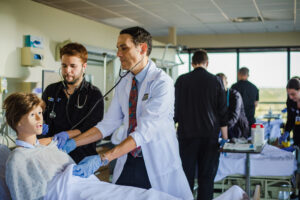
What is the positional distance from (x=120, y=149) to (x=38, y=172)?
0.35 m

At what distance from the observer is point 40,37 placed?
13.9 feet

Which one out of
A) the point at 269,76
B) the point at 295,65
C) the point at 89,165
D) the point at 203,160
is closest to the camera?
the point at 89,165

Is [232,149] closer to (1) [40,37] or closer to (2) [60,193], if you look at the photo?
(2) [60,193]

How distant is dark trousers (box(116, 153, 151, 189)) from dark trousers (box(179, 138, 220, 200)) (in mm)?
1284

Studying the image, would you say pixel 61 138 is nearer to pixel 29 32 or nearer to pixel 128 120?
pixel 128 120

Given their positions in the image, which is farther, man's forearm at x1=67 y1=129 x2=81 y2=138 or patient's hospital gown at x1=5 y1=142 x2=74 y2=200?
man's forearm at x1=67 y1=129 x2=81 y2=138

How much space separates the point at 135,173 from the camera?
1.79m

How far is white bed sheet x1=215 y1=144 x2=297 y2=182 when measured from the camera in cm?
328

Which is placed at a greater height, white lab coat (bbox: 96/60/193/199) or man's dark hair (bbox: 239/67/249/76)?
man's dark hair (bbox: 239/67/249/76)

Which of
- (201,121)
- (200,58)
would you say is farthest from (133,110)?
(200,58)

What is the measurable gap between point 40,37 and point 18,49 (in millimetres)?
322

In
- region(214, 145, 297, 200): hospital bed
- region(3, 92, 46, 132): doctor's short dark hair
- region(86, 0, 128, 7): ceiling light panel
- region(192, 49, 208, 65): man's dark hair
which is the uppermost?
region(86, 0, 128, 7): ceiling light panel

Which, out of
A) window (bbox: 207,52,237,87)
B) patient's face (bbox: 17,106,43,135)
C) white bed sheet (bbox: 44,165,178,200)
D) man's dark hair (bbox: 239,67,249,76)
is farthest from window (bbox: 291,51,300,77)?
patient's face (bbox: 17,106,43,135)

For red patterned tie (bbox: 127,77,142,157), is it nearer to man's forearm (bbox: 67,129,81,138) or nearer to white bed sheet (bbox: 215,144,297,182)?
man's forearm (bbox: 67,129,81,138)
